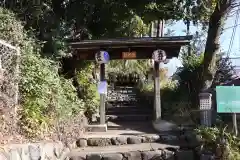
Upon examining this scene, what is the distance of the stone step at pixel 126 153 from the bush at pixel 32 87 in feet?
3.62

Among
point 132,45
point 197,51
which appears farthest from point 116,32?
point 197,51

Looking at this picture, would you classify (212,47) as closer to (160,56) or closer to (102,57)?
(160,56)

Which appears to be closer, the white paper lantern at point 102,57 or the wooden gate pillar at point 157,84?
the wooden gate pillar at point 157,84

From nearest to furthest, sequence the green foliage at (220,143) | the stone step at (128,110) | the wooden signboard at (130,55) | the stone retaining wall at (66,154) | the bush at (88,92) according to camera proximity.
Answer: the stone retaining wall at (66,154), the green foliage at (220,143), the wooden signboard at (130,55), the bush at (88,92), the stone step at (128,110)

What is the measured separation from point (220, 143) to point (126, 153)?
226 centimetres

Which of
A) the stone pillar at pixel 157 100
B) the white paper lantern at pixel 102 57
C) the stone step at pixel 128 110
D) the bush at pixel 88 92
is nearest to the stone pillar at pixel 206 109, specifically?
the stone pillar at pixel 157 100

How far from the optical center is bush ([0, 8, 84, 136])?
22.5 ft

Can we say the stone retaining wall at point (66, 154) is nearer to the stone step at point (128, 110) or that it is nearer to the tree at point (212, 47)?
the tree at point (212, 47)

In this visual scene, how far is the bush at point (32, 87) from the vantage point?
6863mm

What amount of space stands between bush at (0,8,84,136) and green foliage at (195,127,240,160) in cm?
362

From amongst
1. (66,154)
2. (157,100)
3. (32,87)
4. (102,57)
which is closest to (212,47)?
(157,100)

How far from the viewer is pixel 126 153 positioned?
8062 mm

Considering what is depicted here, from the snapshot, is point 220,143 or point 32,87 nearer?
point 32,87

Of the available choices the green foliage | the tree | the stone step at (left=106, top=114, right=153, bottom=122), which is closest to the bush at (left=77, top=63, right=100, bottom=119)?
the stone step at (left=106, top=114, right=153, bottom=122)
